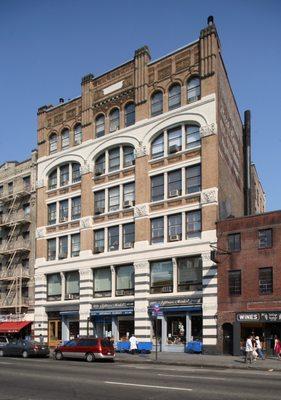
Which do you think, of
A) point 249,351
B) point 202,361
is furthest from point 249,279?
point 202,361

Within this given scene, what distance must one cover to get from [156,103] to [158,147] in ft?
12.4

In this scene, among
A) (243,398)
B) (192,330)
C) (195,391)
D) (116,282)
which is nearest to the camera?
(243,398)

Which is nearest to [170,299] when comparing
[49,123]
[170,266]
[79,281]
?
[170,266]

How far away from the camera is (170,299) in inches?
1655

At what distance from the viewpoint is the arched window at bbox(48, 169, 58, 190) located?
178 ft

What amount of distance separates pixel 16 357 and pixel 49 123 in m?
24.9

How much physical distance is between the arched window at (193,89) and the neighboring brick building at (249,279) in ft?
34.1

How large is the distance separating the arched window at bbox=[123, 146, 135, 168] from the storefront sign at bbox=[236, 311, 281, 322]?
53.5ft

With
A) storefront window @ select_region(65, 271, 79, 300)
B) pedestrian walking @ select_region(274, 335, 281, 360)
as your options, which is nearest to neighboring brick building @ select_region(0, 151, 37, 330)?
storefront window @ select_region(65, 271, 79, 300)

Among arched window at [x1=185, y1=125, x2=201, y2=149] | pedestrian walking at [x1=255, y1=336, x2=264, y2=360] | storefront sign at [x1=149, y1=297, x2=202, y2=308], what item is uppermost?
arched window at [x1=185, y1=125, x2=201, y2=149]

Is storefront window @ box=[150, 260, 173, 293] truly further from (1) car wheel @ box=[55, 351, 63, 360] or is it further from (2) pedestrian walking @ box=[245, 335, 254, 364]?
(2) pedestrian walking @ box=[245, 335, 254, 364]

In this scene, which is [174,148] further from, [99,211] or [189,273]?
[189,273]

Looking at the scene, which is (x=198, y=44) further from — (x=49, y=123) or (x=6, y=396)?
(x=6, y=396)

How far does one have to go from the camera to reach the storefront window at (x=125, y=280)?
1785 inches
